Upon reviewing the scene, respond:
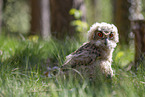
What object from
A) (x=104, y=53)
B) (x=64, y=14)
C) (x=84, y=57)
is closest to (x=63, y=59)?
(x=84, y=57)

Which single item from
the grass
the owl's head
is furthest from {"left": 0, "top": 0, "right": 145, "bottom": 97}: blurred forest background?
the owl's head

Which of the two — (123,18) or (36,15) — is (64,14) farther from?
(36,15)

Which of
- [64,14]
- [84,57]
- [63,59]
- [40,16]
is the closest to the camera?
[84,57]

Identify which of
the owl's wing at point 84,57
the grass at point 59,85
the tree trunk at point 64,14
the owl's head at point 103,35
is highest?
the tree trunk at point 64,14

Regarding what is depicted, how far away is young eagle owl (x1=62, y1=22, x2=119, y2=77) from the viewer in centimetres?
272

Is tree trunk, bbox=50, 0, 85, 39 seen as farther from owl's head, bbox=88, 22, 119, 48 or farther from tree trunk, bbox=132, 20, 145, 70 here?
owl's head, bbox=88, 22, 119, 48

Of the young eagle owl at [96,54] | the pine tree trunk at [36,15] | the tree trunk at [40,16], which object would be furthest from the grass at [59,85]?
the pine tree trunk at [36,15]

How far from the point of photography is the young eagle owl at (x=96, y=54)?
2.72 meters

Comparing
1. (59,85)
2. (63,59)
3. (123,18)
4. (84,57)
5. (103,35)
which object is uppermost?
(123,18)

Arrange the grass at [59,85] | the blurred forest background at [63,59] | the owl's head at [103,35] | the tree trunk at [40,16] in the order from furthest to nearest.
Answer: the tree trunk at [40,16], the owl's head at [103,35], the blurred forest background at [63,59], the grass at [59,85]

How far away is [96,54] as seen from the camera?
2.77 m

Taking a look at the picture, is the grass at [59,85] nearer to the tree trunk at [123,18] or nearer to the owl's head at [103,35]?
the owl's head at [103,35]

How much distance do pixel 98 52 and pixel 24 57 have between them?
157 cm

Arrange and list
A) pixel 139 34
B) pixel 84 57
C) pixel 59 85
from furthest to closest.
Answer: pixel 139 34 → pixel 84 57 → pixel 59 85
